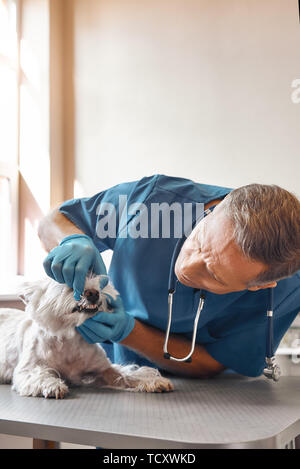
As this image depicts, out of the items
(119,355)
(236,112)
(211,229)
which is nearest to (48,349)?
(119,355)

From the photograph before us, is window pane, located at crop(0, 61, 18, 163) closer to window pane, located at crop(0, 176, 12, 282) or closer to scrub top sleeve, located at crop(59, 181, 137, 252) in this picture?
Answer: window pane, located at crop(0, 176, 12, 282)

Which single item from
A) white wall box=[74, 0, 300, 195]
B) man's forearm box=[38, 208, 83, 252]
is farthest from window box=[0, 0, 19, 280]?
man's forearm box=[38, 208, 83, 252]

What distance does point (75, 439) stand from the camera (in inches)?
26.6

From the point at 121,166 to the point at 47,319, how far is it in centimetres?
163

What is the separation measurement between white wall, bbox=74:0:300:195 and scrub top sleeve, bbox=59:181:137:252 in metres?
1.15

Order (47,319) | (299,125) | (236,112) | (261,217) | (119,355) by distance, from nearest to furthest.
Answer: (261,217) → (47,319) → (119,355) → (299,125) → (236,112)

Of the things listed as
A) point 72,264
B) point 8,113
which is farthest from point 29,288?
point 8,113

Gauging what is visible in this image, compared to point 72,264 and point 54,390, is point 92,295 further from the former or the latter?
point 54,390

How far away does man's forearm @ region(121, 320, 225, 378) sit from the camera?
110 centimetres

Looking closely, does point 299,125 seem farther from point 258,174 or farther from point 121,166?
point 121,166

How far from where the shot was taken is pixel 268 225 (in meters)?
0.78

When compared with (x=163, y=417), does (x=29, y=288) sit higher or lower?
higher

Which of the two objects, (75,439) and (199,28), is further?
(199,28)

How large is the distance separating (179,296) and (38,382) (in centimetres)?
36
